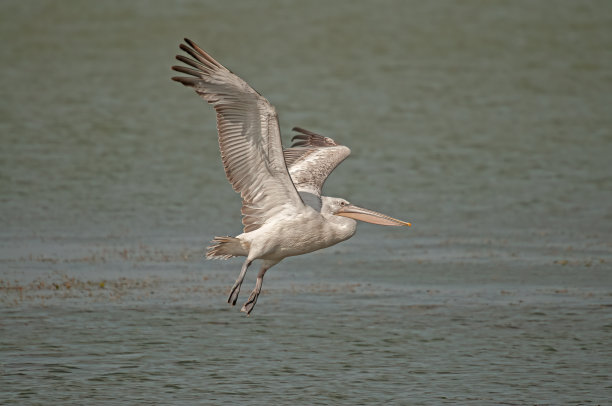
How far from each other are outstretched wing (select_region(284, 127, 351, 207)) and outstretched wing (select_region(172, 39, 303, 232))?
592mm

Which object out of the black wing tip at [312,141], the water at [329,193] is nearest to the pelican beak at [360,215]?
the water at [329,193]

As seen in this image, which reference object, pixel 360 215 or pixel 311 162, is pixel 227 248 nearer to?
pixel 360 215

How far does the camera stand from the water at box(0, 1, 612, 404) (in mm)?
9609

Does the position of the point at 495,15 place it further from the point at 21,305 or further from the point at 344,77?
the point at 21,305

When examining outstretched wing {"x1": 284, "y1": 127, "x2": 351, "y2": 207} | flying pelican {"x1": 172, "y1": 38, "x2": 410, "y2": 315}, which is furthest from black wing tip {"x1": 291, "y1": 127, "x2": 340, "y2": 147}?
flying pelican {"x1": 172, "y1": 38, "x2": 410, "y2": 315}

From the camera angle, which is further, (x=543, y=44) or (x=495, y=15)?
(x=495, y=15)

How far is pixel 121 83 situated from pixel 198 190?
9.00 metres

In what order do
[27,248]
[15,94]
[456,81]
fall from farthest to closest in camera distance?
[456,81] → [15,94] → [27,248]

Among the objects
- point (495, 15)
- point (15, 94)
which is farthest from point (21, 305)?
point (495, 15)

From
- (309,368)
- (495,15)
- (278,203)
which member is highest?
(495,15)

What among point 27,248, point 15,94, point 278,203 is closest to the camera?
point 278,203

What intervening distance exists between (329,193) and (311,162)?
19.7ft

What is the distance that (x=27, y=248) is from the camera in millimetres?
13508

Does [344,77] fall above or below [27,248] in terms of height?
above
